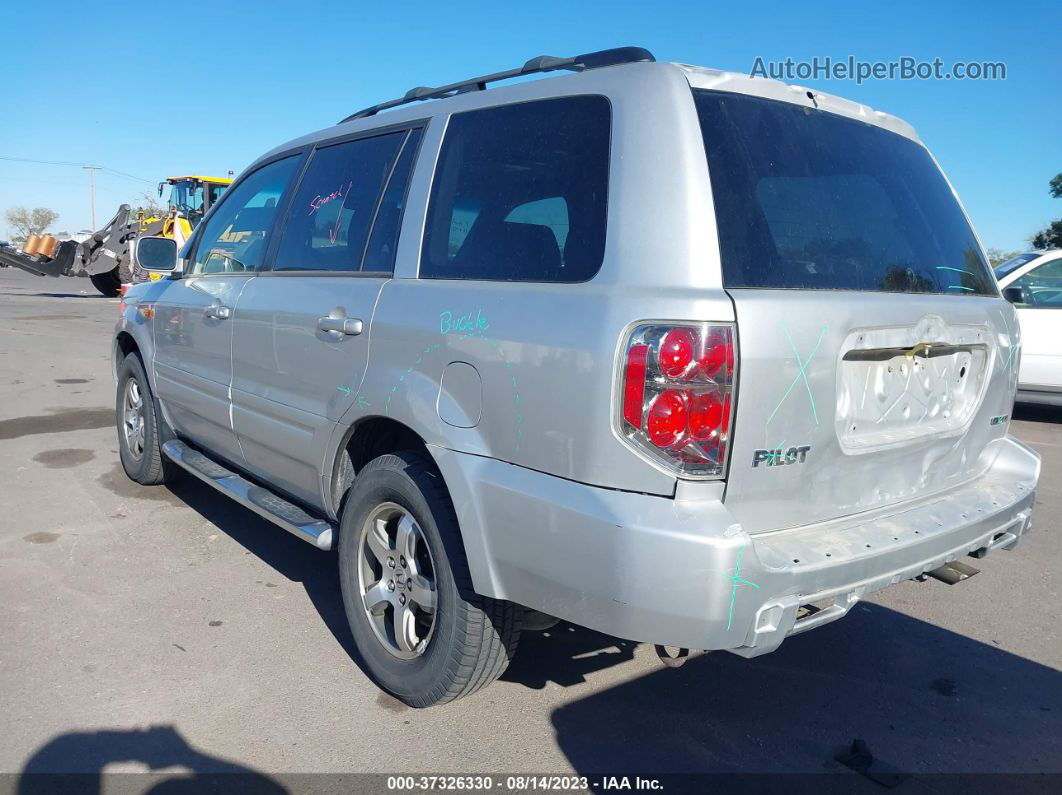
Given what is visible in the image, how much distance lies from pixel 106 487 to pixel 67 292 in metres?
22.9

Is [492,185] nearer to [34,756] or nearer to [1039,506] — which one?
[34,756]

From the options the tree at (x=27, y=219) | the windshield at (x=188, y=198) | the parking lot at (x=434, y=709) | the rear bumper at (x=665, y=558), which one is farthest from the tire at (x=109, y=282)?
the tree at (x=27, y=219)

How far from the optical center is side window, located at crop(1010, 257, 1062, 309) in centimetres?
838

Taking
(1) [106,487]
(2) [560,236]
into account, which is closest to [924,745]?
(2) [560,236]

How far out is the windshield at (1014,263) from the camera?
8383 mm

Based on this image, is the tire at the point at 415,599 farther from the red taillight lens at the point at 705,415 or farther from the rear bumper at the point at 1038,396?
the rear bumper at the point at 1038,396

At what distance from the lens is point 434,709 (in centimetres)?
304

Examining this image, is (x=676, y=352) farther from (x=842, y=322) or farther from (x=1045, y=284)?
(x=1045, y=284)

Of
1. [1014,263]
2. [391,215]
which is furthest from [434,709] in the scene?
[1014,263]

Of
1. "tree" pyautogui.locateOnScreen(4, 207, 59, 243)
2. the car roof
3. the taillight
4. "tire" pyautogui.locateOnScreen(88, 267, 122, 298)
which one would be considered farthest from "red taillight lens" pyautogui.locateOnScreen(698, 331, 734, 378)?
"tree" pyautogui.locateOnScreen(4, 207, 59, 243)

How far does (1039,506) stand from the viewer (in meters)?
5.66

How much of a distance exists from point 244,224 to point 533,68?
2059 millimetres

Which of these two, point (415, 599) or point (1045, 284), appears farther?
point (1045, 284)

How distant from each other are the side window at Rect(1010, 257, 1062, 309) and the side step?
25.0 feet
